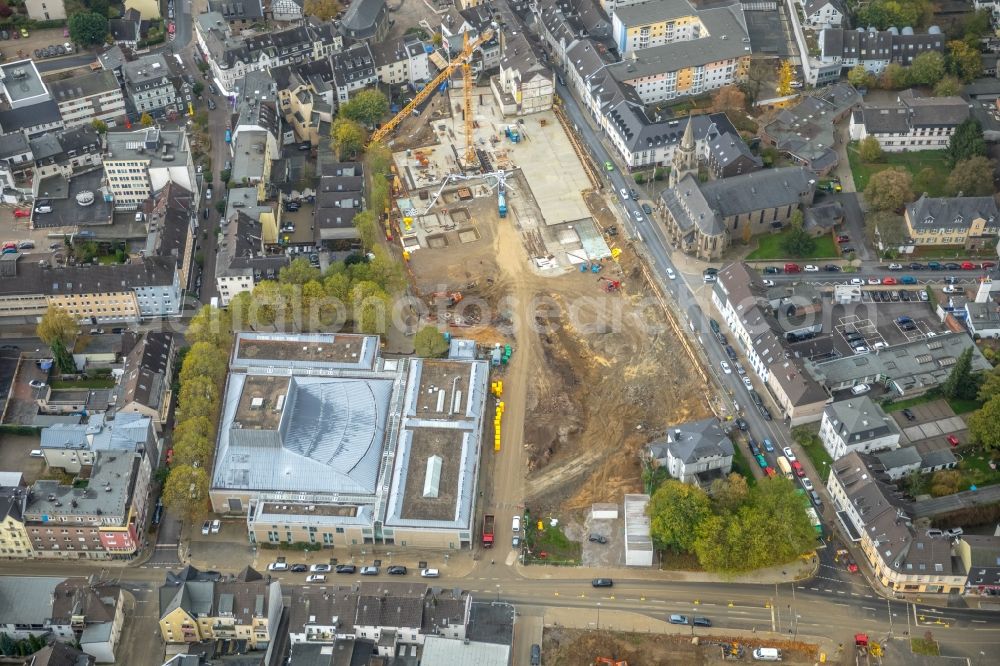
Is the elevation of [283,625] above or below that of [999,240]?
below

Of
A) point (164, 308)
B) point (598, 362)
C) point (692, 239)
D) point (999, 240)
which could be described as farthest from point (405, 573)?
point (999, 240)

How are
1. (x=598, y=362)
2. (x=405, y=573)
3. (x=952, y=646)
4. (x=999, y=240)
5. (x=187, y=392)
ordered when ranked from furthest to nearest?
(x=999, y=240) < (x=598, y=362) < (x=187, y=392) < (x=405, y=573) < (x=952, y=646)

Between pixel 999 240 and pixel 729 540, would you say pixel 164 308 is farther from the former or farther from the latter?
pixel 999 240

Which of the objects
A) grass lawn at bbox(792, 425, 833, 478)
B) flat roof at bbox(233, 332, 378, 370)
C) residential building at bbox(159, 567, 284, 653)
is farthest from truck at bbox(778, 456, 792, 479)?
residential building at bbox(159, 567, 284, 653)

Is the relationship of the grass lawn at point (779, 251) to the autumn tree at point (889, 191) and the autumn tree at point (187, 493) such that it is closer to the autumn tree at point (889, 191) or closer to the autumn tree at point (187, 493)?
the autumn tree at point (889, 191)

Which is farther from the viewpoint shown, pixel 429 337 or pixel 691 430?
pixel 429 337

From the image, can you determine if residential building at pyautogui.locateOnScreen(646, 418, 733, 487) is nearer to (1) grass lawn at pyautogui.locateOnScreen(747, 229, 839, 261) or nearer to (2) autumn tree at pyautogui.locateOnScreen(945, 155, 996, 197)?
(1) grass lawn at pyautogui.locateOnScreen(747, 229, 839, 261)

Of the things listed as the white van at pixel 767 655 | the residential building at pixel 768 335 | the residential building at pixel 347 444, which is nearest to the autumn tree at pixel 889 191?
the residential building at pixel 768 335
